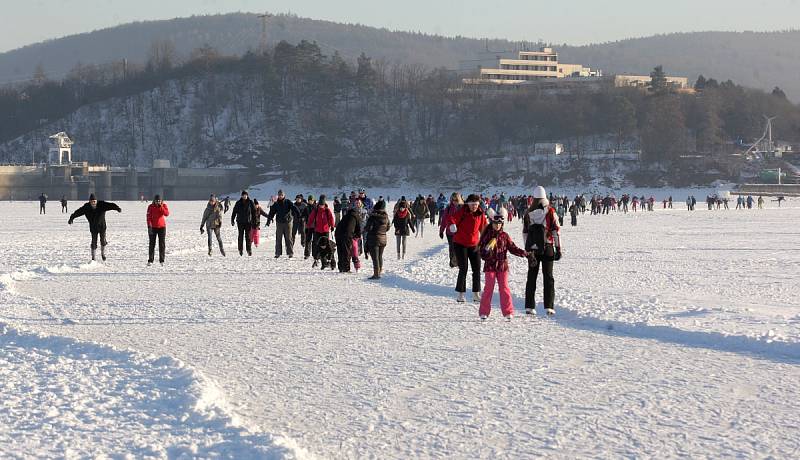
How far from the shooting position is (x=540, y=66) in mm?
157500

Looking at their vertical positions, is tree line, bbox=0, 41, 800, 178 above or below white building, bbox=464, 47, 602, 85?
below

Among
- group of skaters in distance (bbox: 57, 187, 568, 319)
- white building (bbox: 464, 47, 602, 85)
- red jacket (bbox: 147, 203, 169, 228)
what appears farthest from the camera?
white building (bbox: 464, 47, 602, 85)

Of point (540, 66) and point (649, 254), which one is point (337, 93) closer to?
point (540, 66)

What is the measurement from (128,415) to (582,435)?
270cm

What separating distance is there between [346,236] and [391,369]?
8661mm

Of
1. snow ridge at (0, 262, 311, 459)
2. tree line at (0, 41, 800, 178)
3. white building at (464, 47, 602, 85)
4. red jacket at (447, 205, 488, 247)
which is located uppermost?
white building at (464, 47, 602, 85)

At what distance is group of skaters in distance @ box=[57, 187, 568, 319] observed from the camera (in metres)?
10.7

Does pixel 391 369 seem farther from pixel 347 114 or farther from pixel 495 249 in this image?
pixel 347 114

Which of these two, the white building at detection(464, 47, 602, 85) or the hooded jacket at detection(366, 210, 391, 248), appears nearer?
the hooded jacket at detection(366, 210, 391, 248)

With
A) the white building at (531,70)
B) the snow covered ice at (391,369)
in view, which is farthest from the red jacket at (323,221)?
the white building at (531,70)

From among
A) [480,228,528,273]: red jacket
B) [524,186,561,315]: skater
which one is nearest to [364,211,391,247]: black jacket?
[524,186,561,315]: skater

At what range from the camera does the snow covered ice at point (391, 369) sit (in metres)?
5.98

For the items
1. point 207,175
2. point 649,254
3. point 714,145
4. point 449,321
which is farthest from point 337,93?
point 449,321

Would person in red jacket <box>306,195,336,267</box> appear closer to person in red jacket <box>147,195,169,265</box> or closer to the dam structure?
person in red jacket <box>147,195,169,265</box>
